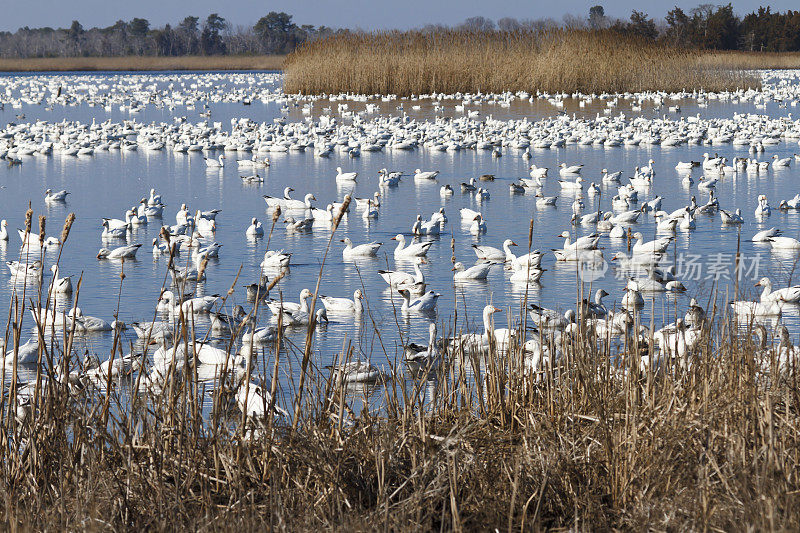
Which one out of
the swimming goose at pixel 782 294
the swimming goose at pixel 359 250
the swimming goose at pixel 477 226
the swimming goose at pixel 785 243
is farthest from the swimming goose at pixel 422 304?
the swimming goose at pixel 785 243

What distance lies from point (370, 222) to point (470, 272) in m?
4.02

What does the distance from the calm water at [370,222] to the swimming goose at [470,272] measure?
0.39ft

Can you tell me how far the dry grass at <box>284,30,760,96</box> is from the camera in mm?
34219

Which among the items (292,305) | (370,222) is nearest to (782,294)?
(292,305)

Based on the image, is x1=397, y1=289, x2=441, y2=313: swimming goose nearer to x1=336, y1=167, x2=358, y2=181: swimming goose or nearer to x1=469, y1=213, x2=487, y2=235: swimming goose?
x1=469, y1=213, x2=487, y2=235: swimming goose

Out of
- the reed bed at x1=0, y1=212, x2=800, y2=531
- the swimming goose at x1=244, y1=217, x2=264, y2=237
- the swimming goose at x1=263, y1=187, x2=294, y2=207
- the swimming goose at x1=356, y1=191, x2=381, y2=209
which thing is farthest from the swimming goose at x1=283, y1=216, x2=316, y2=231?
the reed bed at x1=0, y1=212, x2=800, y2=531

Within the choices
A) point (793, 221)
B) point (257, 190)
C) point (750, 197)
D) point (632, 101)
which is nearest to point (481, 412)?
point (793, 221)

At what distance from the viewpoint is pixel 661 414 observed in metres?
3.96

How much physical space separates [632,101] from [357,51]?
9.19m

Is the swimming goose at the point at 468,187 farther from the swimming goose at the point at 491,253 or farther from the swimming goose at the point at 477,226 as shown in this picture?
the swimming goose at the point at 491,253

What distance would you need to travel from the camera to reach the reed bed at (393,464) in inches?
134

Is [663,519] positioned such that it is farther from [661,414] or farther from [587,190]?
[587,190]

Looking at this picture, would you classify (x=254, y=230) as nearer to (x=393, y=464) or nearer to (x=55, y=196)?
(x=55, y=196)

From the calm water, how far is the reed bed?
414 millimetres
